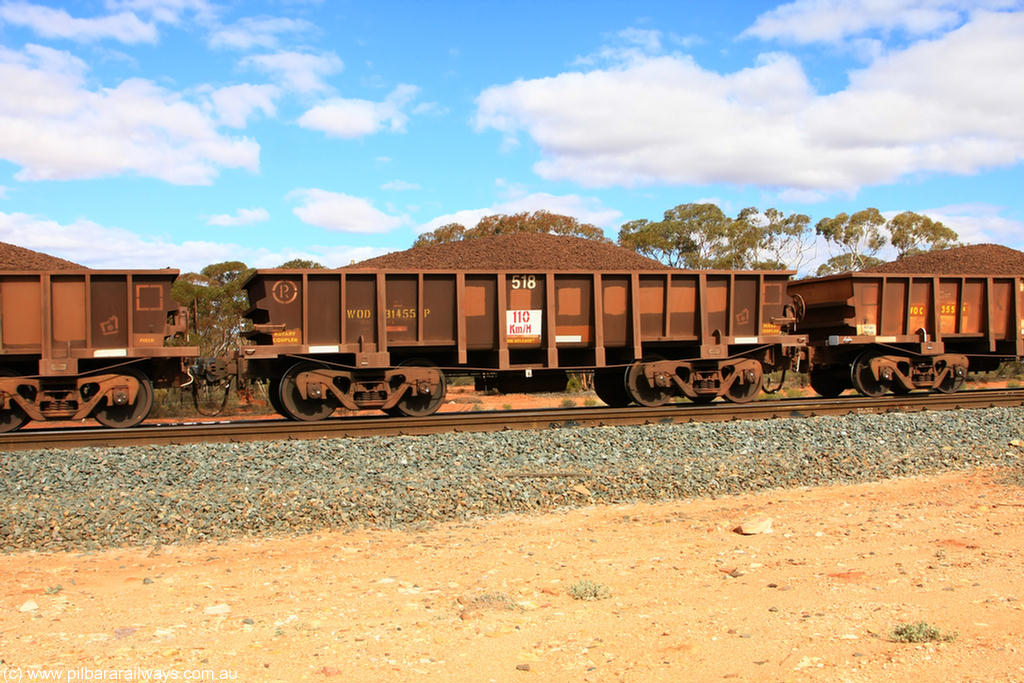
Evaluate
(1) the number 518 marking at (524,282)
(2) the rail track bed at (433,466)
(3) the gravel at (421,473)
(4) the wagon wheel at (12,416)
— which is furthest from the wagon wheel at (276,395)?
(1) the number 518 marking at (524,282)

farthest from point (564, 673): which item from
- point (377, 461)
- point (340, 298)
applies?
point (340, 298)

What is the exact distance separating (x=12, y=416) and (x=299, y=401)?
401cm

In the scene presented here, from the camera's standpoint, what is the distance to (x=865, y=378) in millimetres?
15359

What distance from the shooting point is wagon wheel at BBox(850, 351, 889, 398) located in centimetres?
1523

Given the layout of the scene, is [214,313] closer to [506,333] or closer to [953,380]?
[506,333]

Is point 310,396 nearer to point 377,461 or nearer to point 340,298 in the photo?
point 340,298

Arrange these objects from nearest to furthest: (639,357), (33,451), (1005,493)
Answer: (1005,493)
(33,451)
(639,357)

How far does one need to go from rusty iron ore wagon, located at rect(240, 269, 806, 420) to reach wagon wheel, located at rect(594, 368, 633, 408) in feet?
0.08

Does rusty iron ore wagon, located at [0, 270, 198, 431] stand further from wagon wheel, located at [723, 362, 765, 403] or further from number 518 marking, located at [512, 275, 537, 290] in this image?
wagon wheel, located at [723, 362, 765, 403]

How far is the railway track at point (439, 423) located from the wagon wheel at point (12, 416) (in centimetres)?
18

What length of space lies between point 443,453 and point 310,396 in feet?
11.2

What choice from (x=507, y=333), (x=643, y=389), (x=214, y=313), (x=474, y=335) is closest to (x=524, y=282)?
(x=507, y=333)

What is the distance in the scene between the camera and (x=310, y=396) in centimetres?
1172

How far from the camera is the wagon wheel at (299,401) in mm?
11789
